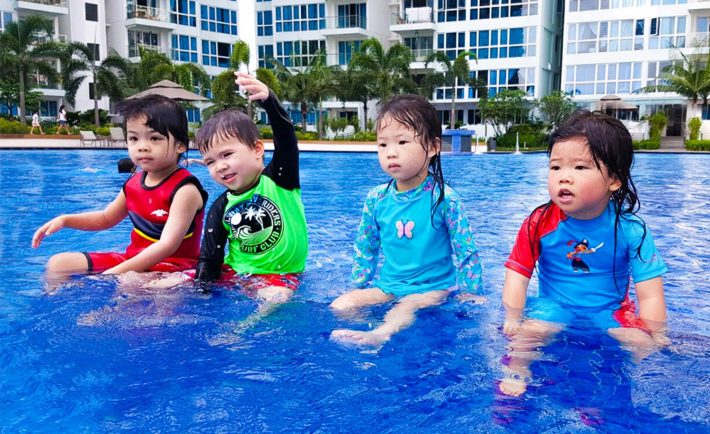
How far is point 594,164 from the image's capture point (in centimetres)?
261

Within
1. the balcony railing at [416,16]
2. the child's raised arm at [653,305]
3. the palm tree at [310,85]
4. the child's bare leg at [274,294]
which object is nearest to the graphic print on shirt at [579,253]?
the child's raised arm at [653,305]

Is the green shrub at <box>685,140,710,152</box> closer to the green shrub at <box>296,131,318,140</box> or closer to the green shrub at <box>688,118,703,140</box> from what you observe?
the green shrub at <box>688,118,703,140</box>

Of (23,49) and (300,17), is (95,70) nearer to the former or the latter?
(23,49)

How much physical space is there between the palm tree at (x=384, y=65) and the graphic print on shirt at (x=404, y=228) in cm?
3432

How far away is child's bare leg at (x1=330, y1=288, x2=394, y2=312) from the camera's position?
330 centimetres

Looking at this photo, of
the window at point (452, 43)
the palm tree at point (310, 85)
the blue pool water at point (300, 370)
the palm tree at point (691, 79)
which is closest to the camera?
the blue pool water at point (300, 370)

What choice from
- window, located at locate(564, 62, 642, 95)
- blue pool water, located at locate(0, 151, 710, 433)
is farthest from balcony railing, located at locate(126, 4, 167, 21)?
blue pool water, located at locate(0, 151, 710, 433)

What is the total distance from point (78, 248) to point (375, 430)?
4880 mm

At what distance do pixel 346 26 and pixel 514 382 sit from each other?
47.4 metres

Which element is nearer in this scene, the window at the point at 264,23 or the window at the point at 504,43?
the window at the point at 504,43

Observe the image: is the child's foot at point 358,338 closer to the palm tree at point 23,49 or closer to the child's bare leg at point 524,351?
the child's bare leg at point 524,351

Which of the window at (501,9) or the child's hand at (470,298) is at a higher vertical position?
the window at (501,9)

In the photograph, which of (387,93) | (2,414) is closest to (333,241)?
(2,414)

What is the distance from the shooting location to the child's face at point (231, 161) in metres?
3.50
